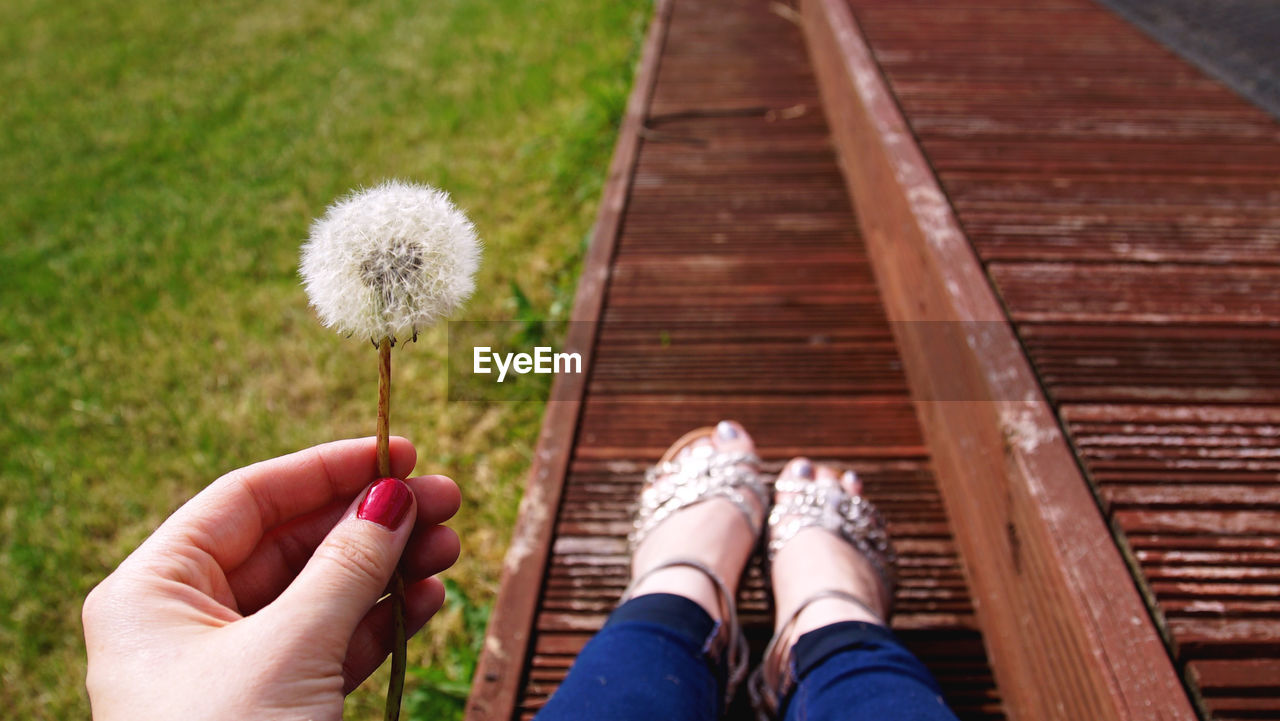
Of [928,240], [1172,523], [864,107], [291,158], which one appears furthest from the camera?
[291,158]

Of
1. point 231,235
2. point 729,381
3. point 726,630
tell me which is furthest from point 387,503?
point 231,235

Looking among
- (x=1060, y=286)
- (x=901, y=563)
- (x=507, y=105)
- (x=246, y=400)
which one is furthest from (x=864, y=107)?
(x=507, y=105)

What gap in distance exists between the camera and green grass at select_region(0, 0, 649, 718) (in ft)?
8.20

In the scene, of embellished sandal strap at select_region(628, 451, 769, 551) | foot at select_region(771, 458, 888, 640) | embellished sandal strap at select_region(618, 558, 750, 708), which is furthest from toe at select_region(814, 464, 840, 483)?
embellished sandal strap at select_region(618, 558, 750, 708)

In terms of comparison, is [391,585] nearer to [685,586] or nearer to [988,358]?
[685,586]

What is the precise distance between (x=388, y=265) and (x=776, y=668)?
1.10 m

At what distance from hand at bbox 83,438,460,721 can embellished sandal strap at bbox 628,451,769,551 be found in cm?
72

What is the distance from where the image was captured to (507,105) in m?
5.06

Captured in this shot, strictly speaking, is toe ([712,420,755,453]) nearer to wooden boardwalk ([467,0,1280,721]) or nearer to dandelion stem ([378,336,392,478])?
wooden boardwalk ([467,0,1280,721])

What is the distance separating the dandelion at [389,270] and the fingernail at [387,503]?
2cm

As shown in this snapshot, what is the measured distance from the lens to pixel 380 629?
1.17 metres

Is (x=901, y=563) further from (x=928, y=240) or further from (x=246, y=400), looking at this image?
(x=246, y=400)

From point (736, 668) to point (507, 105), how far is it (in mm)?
4318

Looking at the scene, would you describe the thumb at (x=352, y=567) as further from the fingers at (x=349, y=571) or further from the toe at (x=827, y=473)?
the toe at (x=827, y=473)
